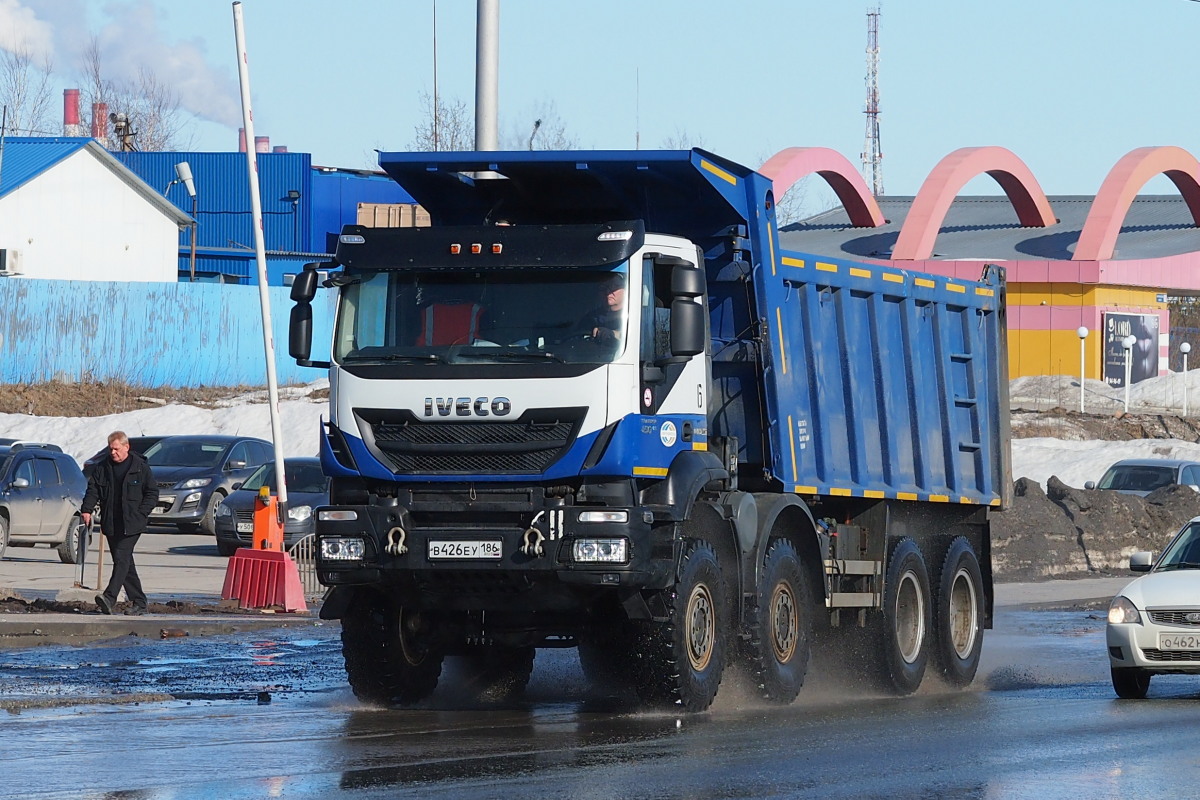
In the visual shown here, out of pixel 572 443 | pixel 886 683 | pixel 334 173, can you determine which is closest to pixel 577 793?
pixel 572 443

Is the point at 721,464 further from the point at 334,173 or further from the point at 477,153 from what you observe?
the point at 334,173

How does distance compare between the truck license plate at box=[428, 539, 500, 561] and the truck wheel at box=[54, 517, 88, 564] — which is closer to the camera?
the truck license plate at box=[428, 539, 500, 561]

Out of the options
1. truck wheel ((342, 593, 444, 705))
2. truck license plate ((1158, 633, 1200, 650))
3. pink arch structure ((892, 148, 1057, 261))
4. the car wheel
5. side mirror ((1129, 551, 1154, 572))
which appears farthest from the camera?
pink arch structure ((892, 148, 1057, 261))

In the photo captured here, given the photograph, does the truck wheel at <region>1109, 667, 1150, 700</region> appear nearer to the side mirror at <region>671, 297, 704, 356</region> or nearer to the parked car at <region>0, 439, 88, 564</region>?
the side mirror at <region>671, 297, 704, 356</region>

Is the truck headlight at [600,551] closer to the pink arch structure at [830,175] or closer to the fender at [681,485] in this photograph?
the fender at [681,485]

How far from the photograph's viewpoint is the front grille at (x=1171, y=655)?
13.5 m

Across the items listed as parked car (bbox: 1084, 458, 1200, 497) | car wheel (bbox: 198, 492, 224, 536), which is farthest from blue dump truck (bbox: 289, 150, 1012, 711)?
parked car (bbox: 1084, 458, 1200, 497)

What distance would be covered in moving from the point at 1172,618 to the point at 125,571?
9715 millimetres

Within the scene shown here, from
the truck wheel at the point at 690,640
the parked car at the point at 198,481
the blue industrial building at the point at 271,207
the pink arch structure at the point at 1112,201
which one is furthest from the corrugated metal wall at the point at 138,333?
the truck wheel at the point at 690,640

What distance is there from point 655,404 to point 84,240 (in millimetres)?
51168

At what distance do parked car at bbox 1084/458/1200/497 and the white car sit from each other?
779 inches

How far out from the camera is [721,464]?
12.3 metres

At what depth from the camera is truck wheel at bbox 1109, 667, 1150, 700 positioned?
13.7m

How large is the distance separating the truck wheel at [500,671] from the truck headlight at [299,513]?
12573mm
